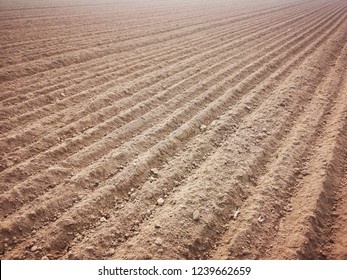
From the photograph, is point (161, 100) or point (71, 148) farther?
point (161, 100)

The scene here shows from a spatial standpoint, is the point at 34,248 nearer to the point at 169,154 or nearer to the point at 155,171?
the point at 155,171

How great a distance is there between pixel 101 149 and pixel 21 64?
14.1ft

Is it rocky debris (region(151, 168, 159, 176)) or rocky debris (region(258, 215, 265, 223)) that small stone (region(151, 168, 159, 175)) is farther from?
rocky debris (region(258, 215, 265, 223))

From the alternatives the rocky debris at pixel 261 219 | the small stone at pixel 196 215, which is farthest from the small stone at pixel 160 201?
the rocky debris at pixel 261 219

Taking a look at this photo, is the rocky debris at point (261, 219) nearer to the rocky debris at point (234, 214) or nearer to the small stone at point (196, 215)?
the rocky debris at point (234, 214)

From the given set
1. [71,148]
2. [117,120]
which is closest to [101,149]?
[71,148]

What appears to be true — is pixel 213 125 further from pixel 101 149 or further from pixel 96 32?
pixel 96 32

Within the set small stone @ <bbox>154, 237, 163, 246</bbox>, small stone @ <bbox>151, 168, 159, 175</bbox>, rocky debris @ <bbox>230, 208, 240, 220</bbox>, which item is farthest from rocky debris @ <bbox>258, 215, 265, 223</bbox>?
small stone @ <bbox>151, 168, 159, 175</bbox>

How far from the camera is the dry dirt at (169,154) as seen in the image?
2.77 meters

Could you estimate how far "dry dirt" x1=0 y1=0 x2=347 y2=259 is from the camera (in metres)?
2.77

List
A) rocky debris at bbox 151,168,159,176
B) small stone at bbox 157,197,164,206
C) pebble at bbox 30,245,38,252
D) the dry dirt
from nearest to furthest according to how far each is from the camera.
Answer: pebble at bbox 30,245,38,252
the dry dirt
small stone at bbox 157,197,164,206
rocky debris at bbox 151,168,159,176

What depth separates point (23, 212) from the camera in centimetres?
294

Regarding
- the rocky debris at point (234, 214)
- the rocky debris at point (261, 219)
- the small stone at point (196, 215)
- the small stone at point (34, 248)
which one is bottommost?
the rocky debris at point (261, 219)
